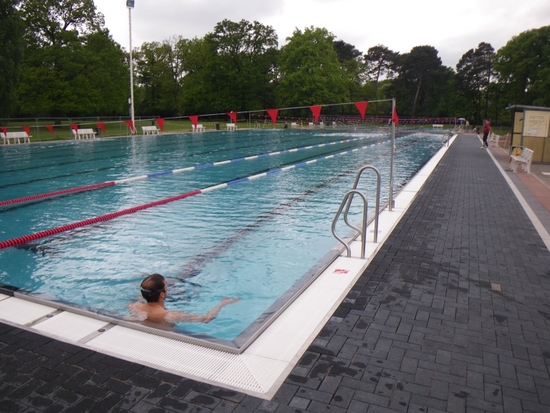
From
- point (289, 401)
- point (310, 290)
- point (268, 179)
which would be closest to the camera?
point (289, 401)

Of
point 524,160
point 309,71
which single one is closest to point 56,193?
point 524,160

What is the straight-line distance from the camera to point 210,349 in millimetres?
3150

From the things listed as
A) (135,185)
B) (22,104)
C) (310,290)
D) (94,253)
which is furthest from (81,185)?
(22,104)

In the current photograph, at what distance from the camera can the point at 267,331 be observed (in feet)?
11.1

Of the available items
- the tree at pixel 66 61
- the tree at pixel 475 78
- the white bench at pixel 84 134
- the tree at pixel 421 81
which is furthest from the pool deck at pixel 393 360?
the tree at pixel 421 81

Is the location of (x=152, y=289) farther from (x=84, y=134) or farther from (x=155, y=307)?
(x=84, y=134)

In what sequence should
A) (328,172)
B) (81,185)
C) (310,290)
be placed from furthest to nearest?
(328,172)
(81,185)
(310,290)

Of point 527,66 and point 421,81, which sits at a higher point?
point 421,81

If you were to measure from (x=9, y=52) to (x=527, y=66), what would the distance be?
151 feet

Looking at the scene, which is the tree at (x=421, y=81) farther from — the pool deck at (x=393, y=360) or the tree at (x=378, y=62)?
the pool deck at (x=393, y=360)

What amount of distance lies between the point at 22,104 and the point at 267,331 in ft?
123

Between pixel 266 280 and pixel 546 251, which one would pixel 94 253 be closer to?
pixel 266 280

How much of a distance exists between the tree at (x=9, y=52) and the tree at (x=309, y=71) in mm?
32883

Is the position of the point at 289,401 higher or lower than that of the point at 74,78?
lower
